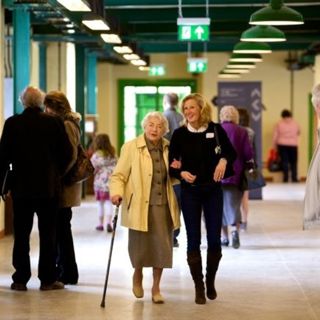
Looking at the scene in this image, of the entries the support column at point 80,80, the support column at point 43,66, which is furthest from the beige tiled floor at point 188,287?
the support column at point 43,66

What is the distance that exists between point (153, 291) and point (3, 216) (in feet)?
17.6

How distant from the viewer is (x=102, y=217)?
14.7m

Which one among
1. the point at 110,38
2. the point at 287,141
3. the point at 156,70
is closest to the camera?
the point at 110,38

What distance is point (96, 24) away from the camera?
12.1m

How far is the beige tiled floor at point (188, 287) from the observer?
8359 millimetres

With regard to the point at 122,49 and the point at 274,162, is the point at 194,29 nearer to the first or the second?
the point at 122,49

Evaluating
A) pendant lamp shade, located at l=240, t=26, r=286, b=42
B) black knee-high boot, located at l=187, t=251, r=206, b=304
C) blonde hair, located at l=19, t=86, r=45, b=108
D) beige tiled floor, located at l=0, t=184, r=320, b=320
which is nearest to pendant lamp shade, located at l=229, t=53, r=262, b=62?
beige tiled floor, located at l=0, t=184, r=320, b=320

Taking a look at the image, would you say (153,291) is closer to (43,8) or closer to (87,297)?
(87,297)

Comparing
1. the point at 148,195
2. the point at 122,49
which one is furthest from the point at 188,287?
the point at 122,49

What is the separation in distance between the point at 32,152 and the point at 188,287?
5.93 feet

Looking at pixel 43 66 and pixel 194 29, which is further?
pixel 43 66

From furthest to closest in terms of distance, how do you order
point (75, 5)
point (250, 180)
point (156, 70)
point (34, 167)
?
point (156, 70) → point (250, 180) → point (75, 5) → point (34, 167)

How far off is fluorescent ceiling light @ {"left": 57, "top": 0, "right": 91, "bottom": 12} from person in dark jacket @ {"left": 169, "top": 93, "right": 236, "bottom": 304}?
1.69 meters

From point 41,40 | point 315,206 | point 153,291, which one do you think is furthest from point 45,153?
point 41,40
